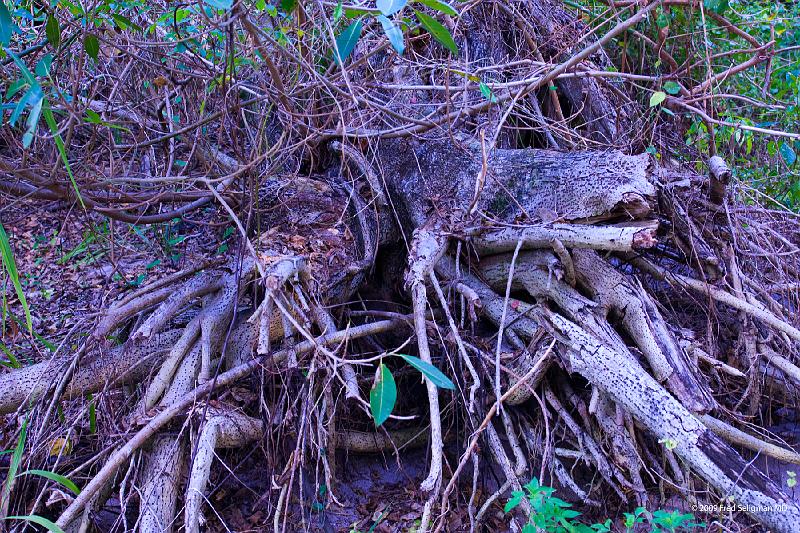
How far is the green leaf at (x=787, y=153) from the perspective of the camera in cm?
367

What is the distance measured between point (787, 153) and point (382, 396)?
3.30 meters

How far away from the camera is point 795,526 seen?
180 centimetres

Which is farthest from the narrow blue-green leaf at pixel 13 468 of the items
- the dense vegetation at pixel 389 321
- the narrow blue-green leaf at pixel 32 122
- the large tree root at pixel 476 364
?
the narrow blue-green leaf at pixel 32 122

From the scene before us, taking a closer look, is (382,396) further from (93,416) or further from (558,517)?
(93,416)

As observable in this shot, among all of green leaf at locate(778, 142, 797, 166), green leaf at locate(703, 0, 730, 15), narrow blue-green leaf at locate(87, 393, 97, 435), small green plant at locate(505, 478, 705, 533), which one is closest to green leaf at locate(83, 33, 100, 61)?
narrow blue-green leaf at locate(87, 393, 97, 435)

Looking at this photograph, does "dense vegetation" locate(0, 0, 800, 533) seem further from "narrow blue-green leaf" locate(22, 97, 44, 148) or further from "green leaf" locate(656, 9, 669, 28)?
"narrow blue-green leaf" locate(22, 97, 44, 148)

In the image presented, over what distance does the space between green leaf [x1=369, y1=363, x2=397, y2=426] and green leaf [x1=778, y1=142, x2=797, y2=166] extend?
10.6ft

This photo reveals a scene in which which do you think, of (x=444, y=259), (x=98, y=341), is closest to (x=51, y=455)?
(x=98, y=341)

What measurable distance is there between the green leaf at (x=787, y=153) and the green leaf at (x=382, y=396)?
10.6ft

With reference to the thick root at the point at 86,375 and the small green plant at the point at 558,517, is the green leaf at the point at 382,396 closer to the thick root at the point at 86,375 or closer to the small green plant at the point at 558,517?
the small green plant at the point at 558,517

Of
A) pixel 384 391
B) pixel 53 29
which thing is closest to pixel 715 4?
pixel 384 391

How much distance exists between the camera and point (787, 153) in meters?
3.69

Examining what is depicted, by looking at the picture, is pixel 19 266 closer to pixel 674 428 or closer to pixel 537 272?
pixel 537 272

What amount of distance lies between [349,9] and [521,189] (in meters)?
1.38
